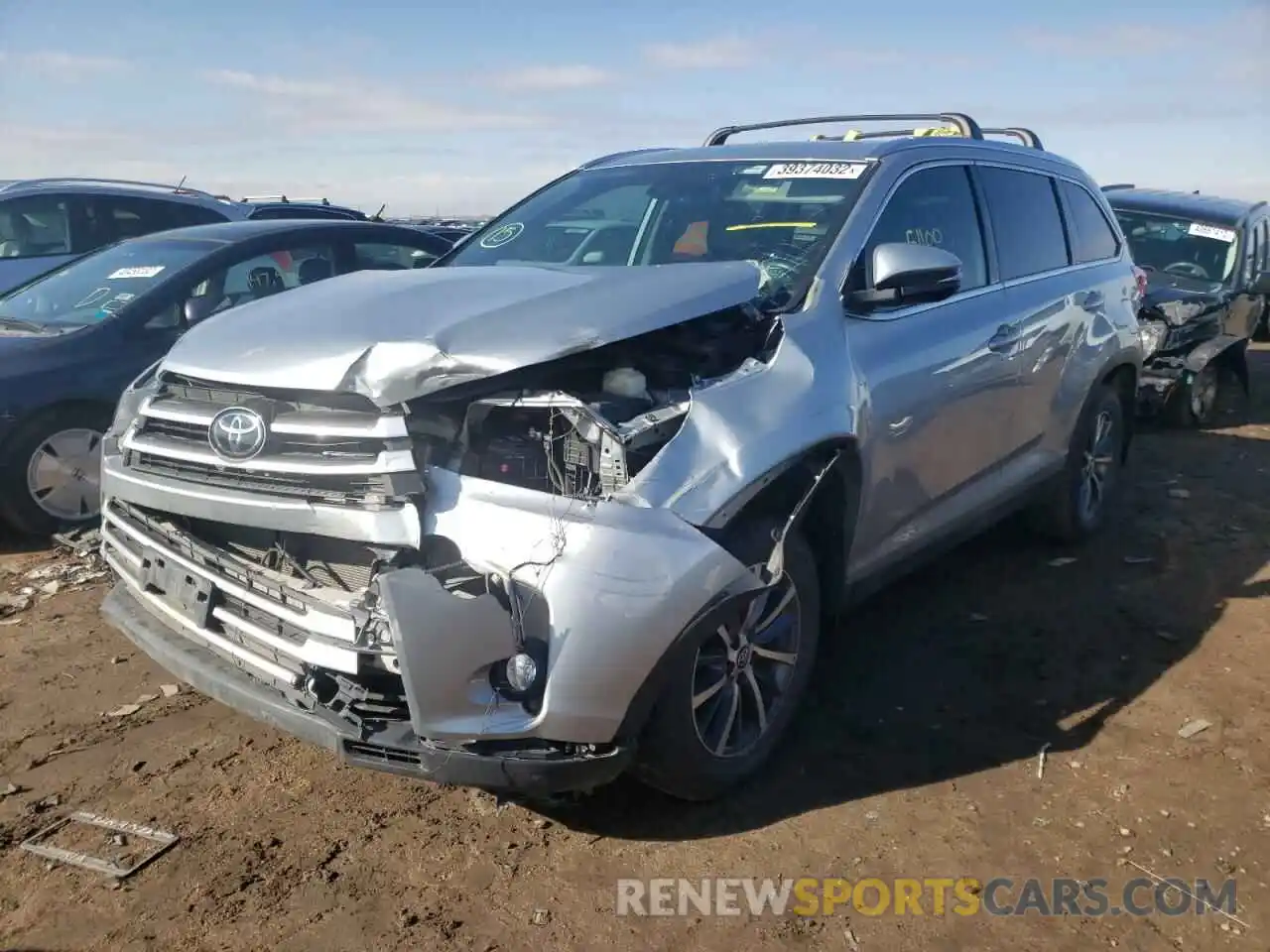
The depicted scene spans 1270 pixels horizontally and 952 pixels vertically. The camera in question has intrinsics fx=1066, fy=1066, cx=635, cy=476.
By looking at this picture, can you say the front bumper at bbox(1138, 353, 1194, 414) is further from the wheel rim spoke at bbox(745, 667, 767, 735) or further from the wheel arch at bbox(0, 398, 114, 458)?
the wheel arch at bbox(0, 398, 114, 458)

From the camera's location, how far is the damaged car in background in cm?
888

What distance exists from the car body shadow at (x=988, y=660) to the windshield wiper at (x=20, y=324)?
4.19 m

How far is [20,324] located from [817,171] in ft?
14.4

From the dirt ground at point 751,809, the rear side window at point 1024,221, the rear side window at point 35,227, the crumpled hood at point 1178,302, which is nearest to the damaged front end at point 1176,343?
the crumpled hood at point 1178,302

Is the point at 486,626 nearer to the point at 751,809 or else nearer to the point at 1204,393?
the point at 751,809

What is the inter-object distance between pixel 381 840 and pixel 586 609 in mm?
1030

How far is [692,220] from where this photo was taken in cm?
406

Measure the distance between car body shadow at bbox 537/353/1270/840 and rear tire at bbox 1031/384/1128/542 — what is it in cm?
16

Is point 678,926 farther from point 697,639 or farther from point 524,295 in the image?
point 524,295

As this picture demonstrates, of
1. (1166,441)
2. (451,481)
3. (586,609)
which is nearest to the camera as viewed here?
(586,609)

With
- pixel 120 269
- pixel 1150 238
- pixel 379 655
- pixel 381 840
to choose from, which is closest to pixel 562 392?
pixel 379 655

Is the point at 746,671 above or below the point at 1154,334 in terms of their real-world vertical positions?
below

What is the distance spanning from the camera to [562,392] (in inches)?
111

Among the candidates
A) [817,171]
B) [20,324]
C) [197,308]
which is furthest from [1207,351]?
[20,324]
